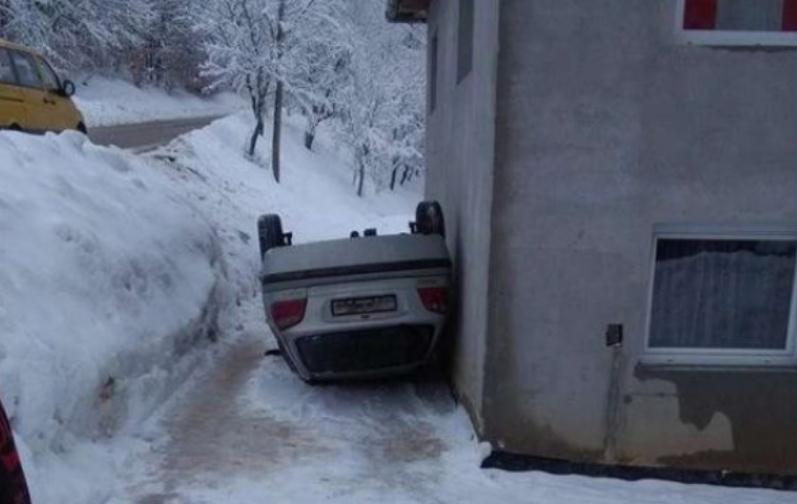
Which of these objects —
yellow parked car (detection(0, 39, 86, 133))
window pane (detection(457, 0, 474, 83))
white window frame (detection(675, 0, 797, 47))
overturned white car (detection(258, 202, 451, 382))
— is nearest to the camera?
white window frame (detection(675, 0, 797, 47))

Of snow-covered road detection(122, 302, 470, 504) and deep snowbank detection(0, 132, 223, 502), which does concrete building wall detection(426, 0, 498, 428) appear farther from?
deep snowbank detection(0, 132, 223, 502)

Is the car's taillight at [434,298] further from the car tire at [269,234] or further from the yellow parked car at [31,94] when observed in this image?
the yellow parked car at [31,94]

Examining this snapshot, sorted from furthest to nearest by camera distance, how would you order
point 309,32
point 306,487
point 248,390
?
point 309,32 → point 248,390 → point 306,487

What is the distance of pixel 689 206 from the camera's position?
4598mm

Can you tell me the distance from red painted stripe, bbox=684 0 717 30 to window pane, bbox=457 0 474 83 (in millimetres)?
1721

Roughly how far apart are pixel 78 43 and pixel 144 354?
35.1 meters

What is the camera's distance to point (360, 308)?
597cm

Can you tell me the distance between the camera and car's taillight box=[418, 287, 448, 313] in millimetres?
6004

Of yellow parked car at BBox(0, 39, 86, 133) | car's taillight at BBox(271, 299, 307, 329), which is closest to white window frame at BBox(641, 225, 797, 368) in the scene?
car's taillight at BBox(271, 299, 307, 329)

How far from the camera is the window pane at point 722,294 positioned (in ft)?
15.5

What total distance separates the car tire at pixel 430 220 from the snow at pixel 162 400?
148cm

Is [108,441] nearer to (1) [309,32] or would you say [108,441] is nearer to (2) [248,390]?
(2) [248,390]

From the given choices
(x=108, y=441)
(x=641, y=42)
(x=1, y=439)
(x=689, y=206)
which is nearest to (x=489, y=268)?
(x=689, y=206)

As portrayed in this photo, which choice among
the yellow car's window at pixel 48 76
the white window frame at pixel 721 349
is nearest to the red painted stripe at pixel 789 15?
the white window frame at pixel 721 349
